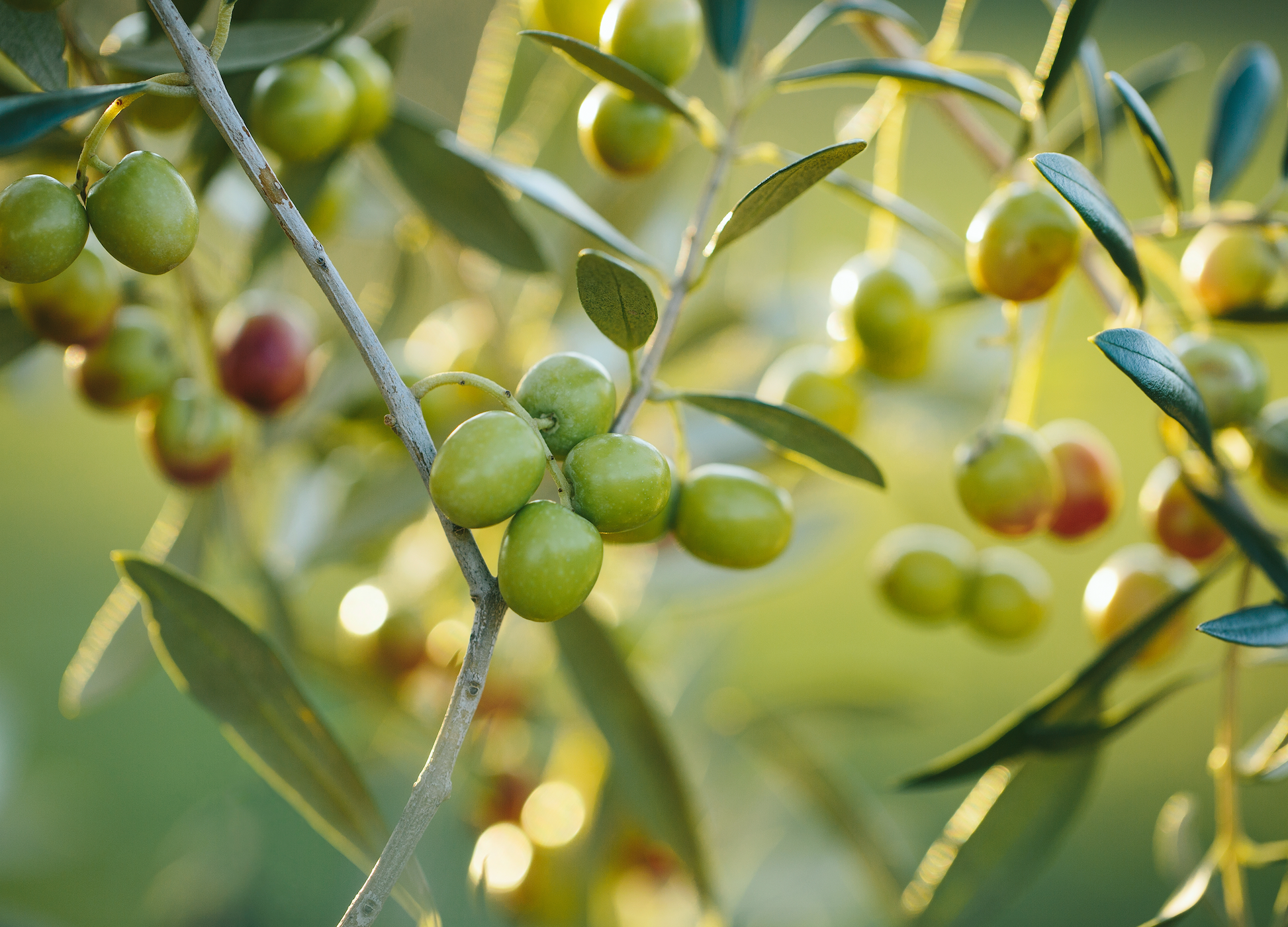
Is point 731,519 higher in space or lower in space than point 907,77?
lower

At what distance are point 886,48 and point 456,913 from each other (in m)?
0.74

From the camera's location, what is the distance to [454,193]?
1.91 ft

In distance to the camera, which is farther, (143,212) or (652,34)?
(652,34)

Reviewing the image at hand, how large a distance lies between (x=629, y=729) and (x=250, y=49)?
1.36 feet

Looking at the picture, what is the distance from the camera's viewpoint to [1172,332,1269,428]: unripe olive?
47 centimetres

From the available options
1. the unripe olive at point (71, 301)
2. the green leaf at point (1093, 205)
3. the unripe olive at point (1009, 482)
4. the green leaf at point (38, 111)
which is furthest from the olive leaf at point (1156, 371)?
the unripe olive at point (71, 301)

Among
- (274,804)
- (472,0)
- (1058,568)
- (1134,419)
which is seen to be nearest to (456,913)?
(274,804)

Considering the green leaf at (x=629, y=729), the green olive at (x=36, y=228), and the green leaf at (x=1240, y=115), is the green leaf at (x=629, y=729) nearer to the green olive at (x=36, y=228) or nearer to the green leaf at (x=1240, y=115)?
the green olive at (x=36, y=228)

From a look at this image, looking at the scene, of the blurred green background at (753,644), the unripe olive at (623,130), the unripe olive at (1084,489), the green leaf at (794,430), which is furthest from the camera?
the blurred green background at (753,644)

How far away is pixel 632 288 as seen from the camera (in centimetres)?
34

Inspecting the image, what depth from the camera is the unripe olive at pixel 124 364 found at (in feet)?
1.81

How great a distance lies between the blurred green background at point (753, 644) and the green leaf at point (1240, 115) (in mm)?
67

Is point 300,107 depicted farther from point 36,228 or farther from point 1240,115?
point 1240,115

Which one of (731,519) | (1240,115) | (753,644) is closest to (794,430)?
(731,519)
